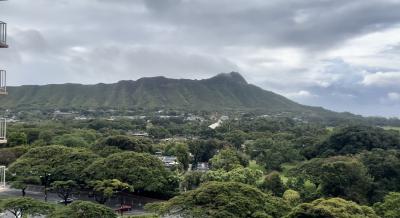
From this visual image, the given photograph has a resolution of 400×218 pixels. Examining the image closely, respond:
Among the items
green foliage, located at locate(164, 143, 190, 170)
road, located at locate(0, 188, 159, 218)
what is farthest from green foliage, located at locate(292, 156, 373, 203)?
green foliage, located at locate(164, 143, 190, 170)

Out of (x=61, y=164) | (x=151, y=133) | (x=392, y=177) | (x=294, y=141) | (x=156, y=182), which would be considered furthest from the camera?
(x=151, y=133)

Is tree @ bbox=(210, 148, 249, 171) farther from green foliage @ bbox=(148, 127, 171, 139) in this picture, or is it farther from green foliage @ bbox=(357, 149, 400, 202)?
green foliage @ bbox=(148, 127, 171, 139)

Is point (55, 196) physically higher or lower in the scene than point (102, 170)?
lower

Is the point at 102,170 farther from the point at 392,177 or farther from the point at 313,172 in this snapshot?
the point at 392,177

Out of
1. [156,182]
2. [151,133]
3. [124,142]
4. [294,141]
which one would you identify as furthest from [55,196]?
[151,133]

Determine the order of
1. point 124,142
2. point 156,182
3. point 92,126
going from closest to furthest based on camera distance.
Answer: point 156,182
point 124,142
point 92,126

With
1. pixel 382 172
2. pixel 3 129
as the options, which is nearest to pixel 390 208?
pixel 382 172

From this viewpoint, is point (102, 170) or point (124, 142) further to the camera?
point (124, 142)
